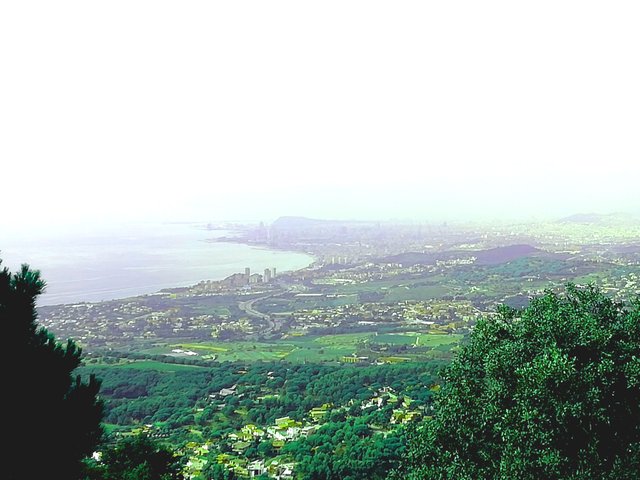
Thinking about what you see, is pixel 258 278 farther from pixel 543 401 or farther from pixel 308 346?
pixel 543 401

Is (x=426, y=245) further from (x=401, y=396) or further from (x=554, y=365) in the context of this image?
(x=554, y=365)

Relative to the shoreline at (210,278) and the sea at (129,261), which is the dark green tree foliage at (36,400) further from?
the sea at (129,261)

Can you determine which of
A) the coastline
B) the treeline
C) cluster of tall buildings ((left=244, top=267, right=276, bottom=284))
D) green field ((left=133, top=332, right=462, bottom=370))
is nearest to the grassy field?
green field ((left=133, top=332, right=462, bottom=370))

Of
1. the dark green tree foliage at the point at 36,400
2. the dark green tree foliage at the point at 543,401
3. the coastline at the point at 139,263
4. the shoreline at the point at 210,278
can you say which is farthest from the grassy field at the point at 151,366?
the dark green tree foliage at the point at 36,400

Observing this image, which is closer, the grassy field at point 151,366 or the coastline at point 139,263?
the grassy field at point 151,366

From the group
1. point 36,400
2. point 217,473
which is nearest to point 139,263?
point 217,473

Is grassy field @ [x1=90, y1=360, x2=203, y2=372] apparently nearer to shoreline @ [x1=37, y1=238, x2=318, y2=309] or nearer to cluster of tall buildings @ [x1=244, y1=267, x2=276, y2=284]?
shoreline @ [x1=37, y1=238, x2=318, y2=309]
